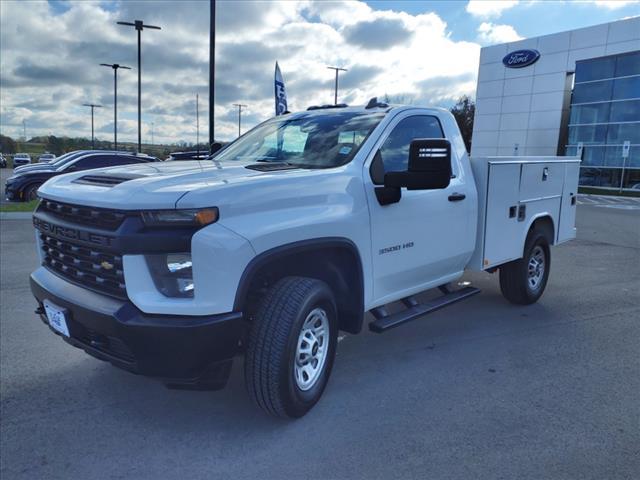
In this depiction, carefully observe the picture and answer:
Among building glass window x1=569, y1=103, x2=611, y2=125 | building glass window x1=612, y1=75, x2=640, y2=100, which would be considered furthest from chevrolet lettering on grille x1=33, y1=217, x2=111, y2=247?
building glass window x1=569, y1=103, x2=611, y2=125

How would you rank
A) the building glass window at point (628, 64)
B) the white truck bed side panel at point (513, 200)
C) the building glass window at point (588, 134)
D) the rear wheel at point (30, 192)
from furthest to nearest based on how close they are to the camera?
the building glass window at point (588, 134) → the building glass window at point (628, 64) → the rear wheel at point (30, 192) → the white truck bed side panel at point (513, 200)

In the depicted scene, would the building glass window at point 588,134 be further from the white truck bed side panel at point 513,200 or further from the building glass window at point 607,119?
the white truck bed side panel at point 513,200

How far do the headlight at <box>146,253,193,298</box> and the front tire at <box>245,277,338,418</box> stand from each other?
0.51m

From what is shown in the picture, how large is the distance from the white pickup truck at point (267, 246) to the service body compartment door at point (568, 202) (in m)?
1.84

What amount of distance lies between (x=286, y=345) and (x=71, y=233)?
1.40 metres

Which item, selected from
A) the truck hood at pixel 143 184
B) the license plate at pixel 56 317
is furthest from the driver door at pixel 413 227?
the license plate at pixel 56 317

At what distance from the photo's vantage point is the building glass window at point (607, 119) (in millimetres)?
29172

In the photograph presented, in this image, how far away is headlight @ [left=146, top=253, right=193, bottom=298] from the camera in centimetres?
260

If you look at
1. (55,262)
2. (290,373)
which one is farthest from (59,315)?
(290,373)

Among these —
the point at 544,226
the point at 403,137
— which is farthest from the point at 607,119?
the point at 403,137

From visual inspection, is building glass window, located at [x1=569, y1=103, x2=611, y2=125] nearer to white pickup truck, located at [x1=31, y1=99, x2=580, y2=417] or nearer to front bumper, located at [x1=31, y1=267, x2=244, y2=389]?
white pickup truck, located at [x1=31, y1=99, x2=580, y2=417]

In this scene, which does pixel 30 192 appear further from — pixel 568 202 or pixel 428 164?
pixel 428 164

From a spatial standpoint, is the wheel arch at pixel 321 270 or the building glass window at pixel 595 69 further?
the building glass window at pixel 595 69

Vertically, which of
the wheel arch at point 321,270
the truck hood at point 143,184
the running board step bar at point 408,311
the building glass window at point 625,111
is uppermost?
the building glass window at point 625,111
